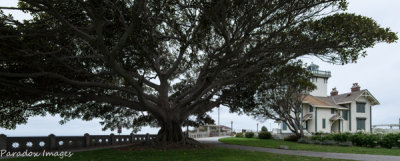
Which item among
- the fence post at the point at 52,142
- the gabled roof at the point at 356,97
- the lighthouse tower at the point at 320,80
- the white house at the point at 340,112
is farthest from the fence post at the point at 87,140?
the lighthouse tower at the point at 320,80

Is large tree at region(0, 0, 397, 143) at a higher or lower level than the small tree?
higher

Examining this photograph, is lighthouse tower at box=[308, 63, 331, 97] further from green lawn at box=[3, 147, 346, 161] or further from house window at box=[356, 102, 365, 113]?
green lawn at box=[3, 147, 346, 161]

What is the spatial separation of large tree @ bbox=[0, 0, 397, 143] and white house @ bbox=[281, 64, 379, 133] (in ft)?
80.5

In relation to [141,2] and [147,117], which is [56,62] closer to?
[141,2]

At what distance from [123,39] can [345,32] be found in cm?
988

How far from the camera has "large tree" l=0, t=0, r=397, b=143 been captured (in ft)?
37.8

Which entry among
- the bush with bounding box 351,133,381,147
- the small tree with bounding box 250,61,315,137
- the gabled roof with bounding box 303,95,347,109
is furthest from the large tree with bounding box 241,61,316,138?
the gabled roof with bounding box 303,95,347,109

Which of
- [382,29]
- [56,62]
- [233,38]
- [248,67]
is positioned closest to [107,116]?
[56,62]

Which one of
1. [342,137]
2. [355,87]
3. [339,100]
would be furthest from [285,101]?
[355,87]

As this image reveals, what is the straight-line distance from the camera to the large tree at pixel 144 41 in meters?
11.5

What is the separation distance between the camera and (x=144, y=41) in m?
12.5


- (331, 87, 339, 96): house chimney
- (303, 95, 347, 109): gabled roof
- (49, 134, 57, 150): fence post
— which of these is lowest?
(49, 134, 57, 150): fence post

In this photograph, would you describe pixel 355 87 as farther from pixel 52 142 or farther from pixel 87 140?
pixel 52 142

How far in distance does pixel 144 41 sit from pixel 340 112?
38.9m
